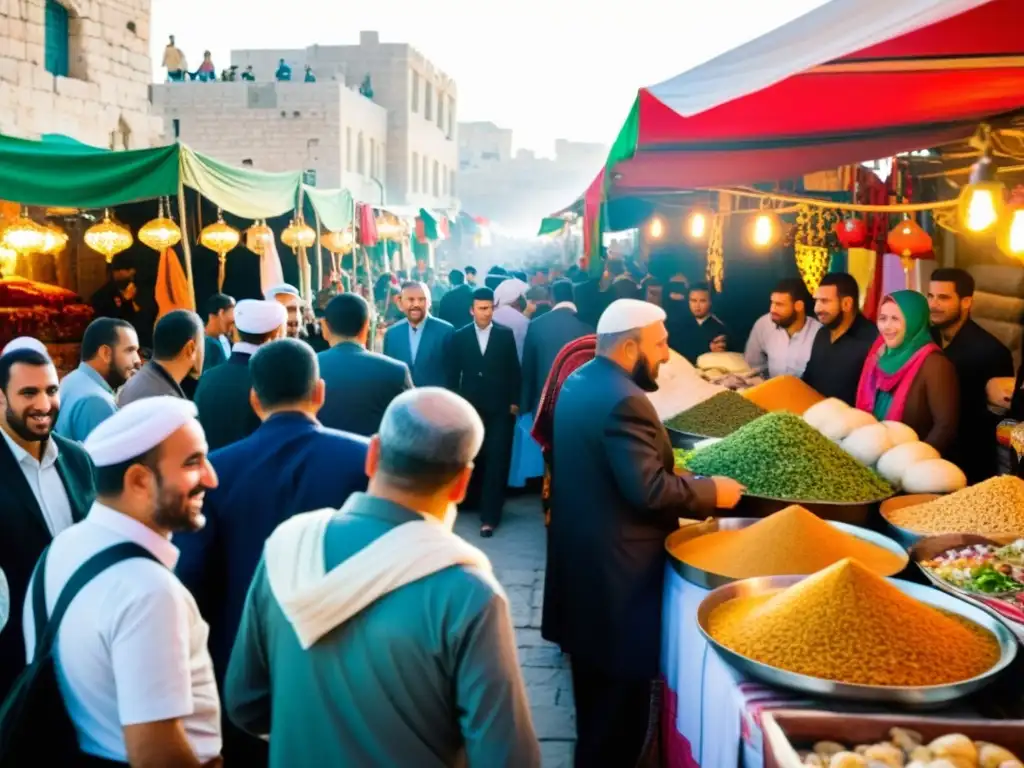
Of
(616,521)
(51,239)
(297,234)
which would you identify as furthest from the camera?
(297,234)

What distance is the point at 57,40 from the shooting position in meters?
13.1

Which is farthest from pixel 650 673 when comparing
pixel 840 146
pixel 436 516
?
pixel 840 146

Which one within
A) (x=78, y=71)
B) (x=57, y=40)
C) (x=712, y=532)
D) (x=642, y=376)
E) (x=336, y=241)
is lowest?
(x=712, y=532)

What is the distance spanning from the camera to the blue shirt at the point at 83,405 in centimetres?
389

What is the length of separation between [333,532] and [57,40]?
45.6 feet

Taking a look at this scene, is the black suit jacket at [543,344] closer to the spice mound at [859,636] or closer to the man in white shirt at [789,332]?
the man in white shirt at [789,332]

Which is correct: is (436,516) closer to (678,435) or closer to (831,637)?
(831,637)

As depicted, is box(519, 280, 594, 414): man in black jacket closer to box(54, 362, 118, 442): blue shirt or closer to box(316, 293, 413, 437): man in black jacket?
box(316, 293, 413, 437): man in black jacket

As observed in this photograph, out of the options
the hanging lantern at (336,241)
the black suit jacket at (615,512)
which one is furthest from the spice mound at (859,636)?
the hanging lantern at (336,241)

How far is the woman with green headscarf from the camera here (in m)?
4.27

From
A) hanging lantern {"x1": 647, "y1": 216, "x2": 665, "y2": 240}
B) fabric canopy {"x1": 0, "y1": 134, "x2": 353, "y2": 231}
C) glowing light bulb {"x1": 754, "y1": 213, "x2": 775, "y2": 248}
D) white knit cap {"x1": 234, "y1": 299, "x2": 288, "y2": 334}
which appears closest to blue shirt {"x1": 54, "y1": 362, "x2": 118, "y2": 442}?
white knit cap {"x1": 234, "y1": 299, "x2": 288, "y2": 334}

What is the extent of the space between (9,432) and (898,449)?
335cm

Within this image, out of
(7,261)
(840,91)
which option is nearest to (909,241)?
(840,91)

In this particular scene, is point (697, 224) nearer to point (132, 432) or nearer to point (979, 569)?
point (979, 569)
